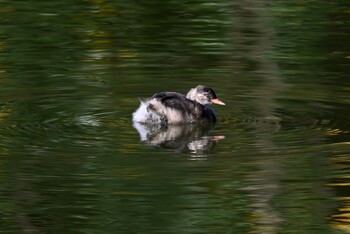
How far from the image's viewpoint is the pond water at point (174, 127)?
335 inches

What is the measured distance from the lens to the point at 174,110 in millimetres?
11219

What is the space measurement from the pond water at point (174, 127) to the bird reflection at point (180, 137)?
0.07 ft

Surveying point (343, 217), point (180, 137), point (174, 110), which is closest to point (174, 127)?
point (174, 110)

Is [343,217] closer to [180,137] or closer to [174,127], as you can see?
[180,137]

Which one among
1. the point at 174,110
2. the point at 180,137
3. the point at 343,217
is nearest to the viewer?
the point at 343,217

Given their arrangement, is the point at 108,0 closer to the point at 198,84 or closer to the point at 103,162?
the point at 198,84

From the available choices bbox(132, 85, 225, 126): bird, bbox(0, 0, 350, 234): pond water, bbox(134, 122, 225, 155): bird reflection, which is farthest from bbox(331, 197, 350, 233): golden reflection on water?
bbox(132, 85, 225, 126): bird

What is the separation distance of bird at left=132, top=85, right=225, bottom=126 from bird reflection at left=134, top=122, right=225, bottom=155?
55 mm

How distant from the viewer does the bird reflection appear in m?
10.3

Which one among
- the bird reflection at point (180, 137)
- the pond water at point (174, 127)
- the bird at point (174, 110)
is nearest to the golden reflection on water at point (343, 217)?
the pond water at point (174, 127)

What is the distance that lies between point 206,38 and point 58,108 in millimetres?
3939

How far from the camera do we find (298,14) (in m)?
16.3

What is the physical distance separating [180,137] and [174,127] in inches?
18.8

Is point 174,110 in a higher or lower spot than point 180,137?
higher
